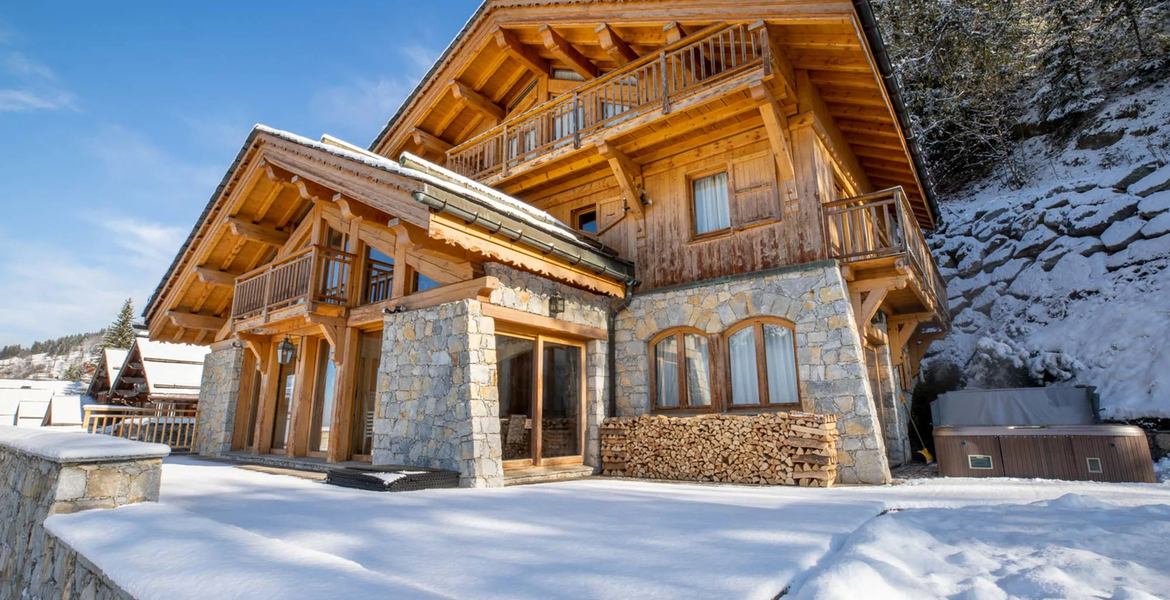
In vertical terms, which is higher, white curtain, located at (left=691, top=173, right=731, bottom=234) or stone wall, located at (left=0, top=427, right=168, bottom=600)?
white curtain, located at (left=691, top=173, right=731, bottom=234)

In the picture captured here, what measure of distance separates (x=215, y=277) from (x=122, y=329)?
115ft

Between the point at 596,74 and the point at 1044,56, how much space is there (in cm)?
1708

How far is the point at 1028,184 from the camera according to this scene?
16484 millimetres

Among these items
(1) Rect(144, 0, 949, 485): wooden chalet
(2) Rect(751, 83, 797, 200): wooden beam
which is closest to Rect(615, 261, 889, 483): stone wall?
(1) Rect(144, 0, 949, 485): wooden chalet

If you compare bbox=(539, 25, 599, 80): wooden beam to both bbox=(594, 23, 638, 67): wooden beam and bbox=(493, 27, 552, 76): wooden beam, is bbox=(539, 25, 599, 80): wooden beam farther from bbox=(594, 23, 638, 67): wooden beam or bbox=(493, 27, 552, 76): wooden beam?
bbox=(594, 23, 638, 67): wooden beam

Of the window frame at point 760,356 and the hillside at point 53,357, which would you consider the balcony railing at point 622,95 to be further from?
the hillside at point 53,357

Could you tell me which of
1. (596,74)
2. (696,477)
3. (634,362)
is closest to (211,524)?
(696,477)

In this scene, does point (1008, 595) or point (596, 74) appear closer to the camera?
point (1008, 595)

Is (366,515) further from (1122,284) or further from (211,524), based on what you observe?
Answer: (1122,284)

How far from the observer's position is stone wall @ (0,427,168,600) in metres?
3.56

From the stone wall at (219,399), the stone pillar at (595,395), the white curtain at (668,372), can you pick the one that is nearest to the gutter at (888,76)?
the white curtain at (668,372)

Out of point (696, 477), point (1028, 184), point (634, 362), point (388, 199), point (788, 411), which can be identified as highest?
point (1028, 184)

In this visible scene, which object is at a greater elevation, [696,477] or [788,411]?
[788,411]

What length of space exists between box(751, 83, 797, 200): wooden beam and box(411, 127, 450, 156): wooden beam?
7.96 meters
